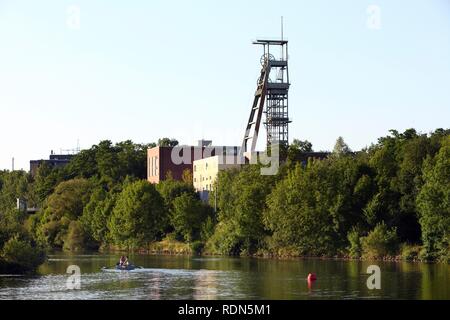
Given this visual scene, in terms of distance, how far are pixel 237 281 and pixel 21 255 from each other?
19.1 meters

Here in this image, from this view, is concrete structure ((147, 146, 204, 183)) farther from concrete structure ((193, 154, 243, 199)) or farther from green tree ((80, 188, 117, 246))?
green tree ((80, 188, 117, 246))

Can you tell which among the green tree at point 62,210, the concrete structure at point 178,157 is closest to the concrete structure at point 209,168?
the concrete structure at point 178,157

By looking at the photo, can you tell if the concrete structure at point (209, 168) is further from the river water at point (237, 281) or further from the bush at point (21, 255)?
the bush at point (21, 255)

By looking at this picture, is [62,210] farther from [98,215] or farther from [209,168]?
[209,168]

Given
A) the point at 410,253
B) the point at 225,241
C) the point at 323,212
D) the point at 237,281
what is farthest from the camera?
the point at 225,241

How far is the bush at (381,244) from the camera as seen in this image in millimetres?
112938

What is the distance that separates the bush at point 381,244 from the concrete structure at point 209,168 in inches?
1606

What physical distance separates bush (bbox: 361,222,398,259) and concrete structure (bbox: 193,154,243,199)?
40784mm

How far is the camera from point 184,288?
78438 millimetres

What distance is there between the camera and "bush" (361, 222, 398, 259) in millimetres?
112938

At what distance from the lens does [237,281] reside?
8425 cm

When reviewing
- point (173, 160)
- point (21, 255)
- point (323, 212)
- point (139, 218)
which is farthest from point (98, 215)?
point (21, 255)

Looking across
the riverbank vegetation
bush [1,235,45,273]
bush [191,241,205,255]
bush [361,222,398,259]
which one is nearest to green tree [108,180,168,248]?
the riverbank vegetation
